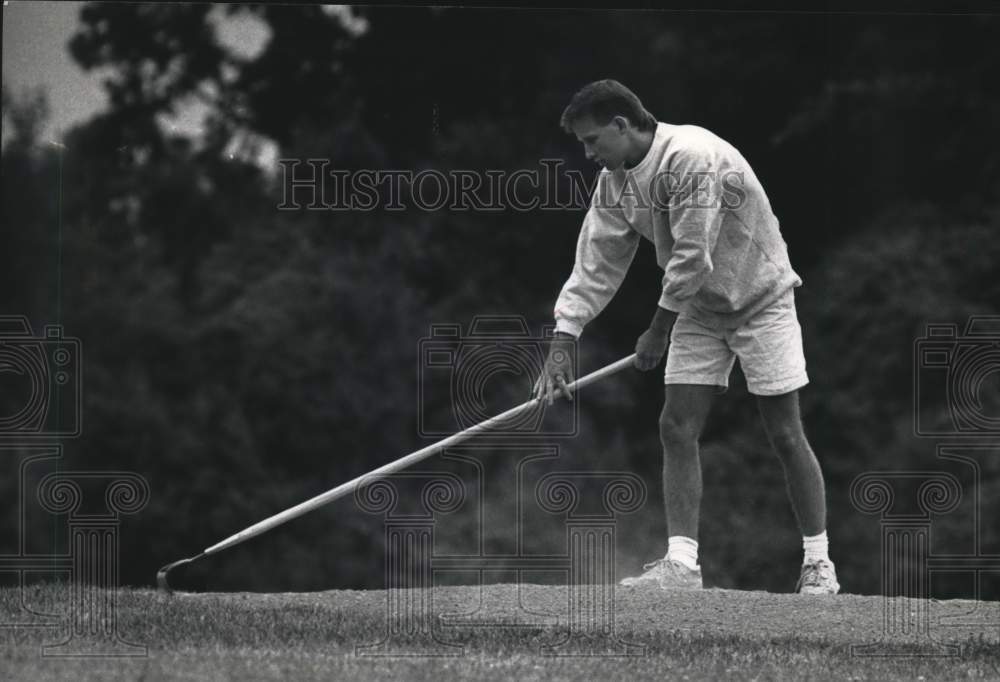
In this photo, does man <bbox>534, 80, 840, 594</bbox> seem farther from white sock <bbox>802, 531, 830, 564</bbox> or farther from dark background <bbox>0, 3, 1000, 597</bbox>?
dark background <bbox>0, 3, 1000, 597</bbox>

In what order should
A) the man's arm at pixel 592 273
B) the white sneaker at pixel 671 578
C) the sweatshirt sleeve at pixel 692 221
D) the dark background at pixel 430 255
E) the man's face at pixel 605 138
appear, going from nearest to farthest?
the sweatshirt sleeve at pixel 692 221 < the man's face at pixel 605 138 < the white sneaker at pixel 671 578 < the man's arm at pixel 592 273 < the dark background at pixel 430 255

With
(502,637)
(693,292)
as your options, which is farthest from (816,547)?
(502,637)

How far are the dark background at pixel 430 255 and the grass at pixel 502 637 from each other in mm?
5631

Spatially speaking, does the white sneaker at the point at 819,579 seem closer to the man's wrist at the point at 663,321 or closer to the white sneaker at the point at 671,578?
the white sneaker at the point at 671,578

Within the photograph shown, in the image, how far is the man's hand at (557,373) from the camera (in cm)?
566

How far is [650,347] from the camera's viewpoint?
5590mm

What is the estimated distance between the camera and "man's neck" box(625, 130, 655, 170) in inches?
218

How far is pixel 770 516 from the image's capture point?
11500mm

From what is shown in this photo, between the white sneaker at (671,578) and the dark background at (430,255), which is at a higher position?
the dark background at (430,255)

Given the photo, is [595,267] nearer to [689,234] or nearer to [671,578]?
[689,234]

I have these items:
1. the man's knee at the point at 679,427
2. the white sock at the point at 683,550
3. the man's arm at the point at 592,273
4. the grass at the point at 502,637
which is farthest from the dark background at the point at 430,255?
the grass at the point at 502,637

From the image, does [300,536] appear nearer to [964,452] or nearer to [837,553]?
[837,553]

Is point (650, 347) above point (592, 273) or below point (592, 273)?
below

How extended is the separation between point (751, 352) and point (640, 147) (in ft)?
2.82
